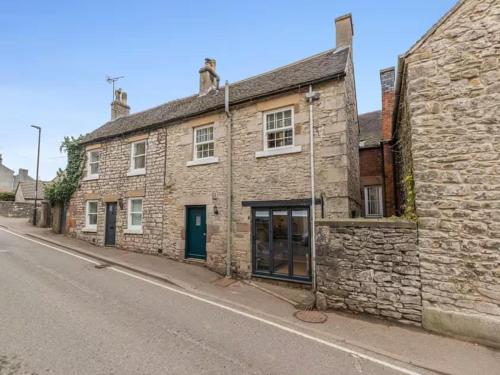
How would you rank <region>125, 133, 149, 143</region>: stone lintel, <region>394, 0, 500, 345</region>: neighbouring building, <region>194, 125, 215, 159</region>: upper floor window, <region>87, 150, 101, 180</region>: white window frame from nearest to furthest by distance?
<region>394, 0, 500, 345</region>: neighbouring building, <region>194, 125, 215, 159</region>: upper floor window, <region>125, 133, 149, 143</region>: stone lintel, <region>87, 150, 101, 180</region>: white window frame

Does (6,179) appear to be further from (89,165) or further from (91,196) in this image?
(91,196)

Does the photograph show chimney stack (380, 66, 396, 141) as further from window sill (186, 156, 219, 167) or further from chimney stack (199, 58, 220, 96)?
chimney stack (199, 58, 220, 96)

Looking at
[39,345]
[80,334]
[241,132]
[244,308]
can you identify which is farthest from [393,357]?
[241,132]

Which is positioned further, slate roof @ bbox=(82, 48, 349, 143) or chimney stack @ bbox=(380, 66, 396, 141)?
chimney stack @ bbox=(380, 66, 396, 141)

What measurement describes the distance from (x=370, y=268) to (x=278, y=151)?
459 centimetres

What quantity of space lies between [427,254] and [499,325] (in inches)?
62.8

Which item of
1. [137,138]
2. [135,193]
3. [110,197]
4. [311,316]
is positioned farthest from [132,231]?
[311,316]

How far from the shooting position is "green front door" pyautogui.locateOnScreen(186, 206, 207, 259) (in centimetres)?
1082

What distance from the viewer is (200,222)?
36.0ft

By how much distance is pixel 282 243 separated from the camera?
29.2ft

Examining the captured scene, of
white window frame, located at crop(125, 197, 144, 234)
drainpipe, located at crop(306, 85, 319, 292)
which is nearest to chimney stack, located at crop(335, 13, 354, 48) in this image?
drainpipe, located at crop(306, 85, 319, 292)

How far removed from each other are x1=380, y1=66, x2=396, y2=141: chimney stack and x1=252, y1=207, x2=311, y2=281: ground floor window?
26.3 ft

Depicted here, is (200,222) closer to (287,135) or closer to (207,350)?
(287,135)

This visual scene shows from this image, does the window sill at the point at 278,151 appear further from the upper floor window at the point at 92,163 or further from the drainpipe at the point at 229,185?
the upper floor window at the point at 92,163
